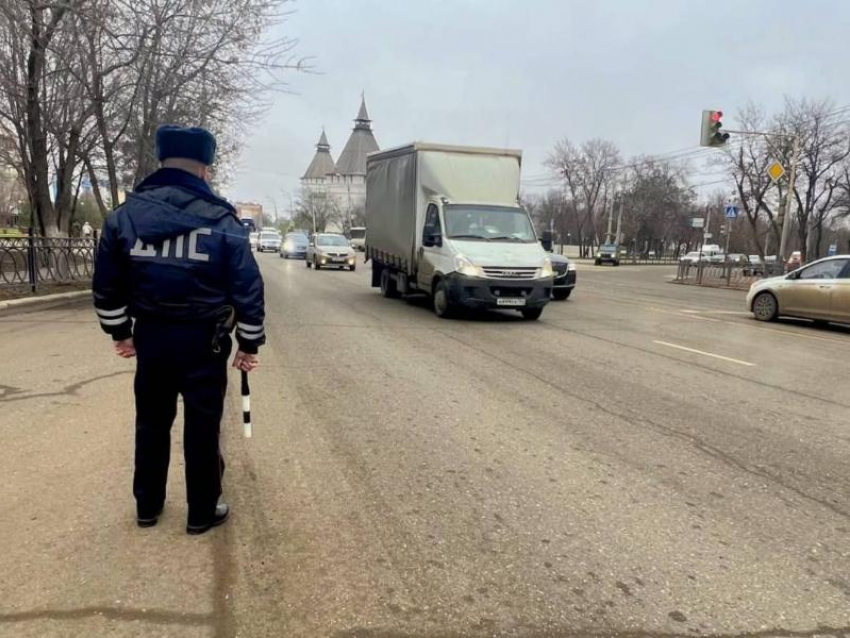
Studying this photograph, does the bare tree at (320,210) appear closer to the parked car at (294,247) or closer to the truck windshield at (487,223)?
the parked car at (294,247)

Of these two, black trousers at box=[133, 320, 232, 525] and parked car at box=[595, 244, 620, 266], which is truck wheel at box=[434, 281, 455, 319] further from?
parked car at box=[595, 244, 620, 266]

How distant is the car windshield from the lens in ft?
97.6

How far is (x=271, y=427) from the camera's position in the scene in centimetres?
517

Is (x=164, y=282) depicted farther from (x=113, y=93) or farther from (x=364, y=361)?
(x=113, y=93)

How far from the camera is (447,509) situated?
373cm

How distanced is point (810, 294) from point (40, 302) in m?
15.0

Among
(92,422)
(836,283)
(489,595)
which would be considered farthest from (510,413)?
(836,283)

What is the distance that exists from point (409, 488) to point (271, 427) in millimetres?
1623

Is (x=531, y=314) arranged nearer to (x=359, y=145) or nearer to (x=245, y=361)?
(x=245, y=361)

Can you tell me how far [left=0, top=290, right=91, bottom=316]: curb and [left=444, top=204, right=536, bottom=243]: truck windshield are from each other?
7.80 meters

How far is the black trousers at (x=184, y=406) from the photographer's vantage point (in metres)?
3.12

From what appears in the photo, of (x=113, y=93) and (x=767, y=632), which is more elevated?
(x=113, y=93)

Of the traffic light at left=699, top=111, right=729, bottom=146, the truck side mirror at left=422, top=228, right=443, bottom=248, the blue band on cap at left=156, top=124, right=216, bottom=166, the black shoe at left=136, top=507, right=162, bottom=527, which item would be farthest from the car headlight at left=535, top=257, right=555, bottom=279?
the traffic light at left=699, top=111, right=729, bottom=146

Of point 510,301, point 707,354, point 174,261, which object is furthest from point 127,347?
point 510,301
